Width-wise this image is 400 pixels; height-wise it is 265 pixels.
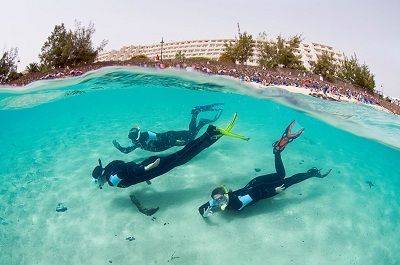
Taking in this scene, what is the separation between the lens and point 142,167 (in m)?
9.13

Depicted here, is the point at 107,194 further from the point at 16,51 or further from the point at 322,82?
the point at 16,51

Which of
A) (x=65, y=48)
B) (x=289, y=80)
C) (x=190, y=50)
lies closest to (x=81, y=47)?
(x=65, y=48)

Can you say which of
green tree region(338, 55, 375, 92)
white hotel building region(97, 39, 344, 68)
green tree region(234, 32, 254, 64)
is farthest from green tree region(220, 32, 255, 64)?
white hotel building region(97, 39, 344, 68)

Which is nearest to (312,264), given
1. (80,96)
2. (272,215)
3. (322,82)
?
(272,215)

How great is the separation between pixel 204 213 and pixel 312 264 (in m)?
3.11

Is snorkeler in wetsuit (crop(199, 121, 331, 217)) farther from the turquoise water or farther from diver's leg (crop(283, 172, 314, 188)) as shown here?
the turquoise water

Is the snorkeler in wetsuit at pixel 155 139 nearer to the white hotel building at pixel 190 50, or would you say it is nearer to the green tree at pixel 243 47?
the green tree at pixel 243 47

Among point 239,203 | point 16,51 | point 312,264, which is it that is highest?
point 16,51

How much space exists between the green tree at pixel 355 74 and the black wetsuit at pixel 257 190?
21.7 metres

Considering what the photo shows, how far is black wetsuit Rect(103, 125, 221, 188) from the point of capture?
899 centimetres

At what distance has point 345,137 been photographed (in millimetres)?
24250

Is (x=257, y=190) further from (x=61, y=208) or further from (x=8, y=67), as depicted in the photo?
(x=8, y=67)

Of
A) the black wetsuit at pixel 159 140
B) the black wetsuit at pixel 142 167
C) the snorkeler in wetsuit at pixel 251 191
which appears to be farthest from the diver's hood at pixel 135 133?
the snorkeler in wetsuit at pixel 251 191

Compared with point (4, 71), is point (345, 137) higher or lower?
lower
